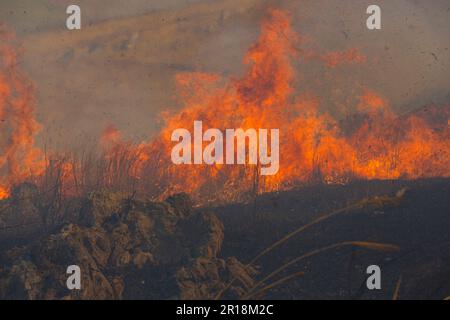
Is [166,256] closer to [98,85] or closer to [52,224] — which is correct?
[52,224]

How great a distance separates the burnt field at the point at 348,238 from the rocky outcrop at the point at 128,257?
2.93 ft

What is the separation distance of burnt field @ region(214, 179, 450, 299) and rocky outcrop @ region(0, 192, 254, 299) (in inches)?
35.1

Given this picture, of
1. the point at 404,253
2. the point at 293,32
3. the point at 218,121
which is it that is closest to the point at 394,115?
the point at 293,32

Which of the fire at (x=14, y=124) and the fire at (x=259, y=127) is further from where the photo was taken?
the fire at (x=14, y=124)

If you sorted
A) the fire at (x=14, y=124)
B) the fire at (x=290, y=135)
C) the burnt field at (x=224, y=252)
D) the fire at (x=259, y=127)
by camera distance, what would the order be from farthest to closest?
the fire at (x=14, y=124), the fire at (x=290, y=135), the fire at (x=259, y=127), the burnt field at (x=224, y=252)

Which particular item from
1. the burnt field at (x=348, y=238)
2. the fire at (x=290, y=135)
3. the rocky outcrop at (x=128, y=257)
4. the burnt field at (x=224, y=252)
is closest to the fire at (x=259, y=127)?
the fire at (x=290, y=135)

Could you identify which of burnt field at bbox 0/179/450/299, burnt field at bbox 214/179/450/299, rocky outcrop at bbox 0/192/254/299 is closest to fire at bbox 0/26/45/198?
burnt field at bbox 0/179/450/299

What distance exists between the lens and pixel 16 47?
93.6 ft

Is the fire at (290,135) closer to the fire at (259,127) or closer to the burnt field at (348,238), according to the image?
the fire at (259,127)

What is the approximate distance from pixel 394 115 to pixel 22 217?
15.2 metres

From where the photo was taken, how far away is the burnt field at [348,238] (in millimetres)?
12438

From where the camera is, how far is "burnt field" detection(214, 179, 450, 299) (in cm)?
1244

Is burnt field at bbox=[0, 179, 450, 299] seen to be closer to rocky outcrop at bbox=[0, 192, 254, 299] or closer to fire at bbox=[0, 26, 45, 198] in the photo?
rocky outcrop at bbox=[0, 192, 254, 299]

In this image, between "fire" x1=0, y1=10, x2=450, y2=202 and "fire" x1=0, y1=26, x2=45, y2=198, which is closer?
"fire" x1=0, y1=10, x2=450, y2=202
